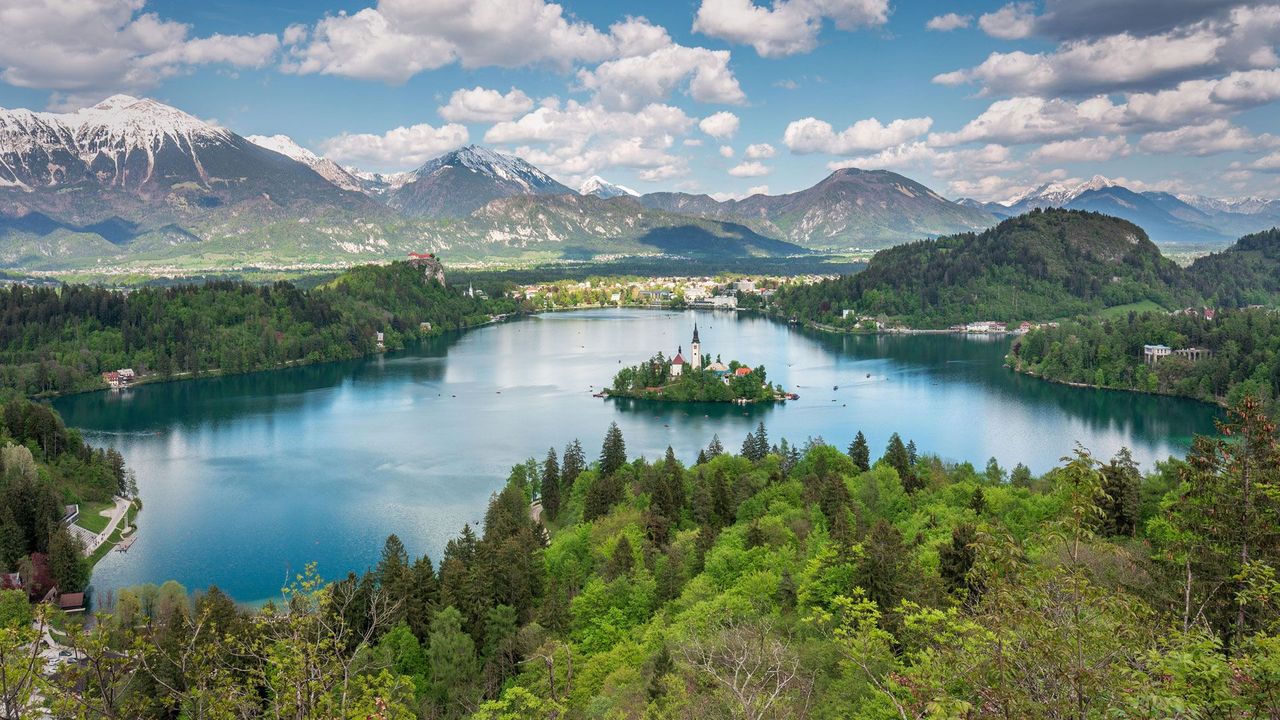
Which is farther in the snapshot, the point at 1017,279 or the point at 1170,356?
the point at 1017,279

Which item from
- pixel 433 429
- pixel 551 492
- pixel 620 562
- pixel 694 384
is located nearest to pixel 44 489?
pixel 551 492

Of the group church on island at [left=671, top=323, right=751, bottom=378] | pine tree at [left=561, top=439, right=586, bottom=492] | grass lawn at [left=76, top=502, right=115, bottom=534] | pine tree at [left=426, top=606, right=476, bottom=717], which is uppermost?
church on island at [left=671, top=323, right=751, bottom=378]

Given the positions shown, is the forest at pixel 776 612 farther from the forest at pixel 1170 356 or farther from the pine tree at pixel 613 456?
the forest at pixel 1170 356

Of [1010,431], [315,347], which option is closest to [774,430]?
[1010,431]

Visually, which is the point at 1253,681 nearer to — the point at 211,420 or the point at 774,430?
the point at 774,430

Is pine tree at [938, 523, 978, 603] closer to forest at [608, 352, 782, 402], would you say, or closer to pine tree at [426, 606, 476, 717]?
pine tree at [426, 606, 476, 717]

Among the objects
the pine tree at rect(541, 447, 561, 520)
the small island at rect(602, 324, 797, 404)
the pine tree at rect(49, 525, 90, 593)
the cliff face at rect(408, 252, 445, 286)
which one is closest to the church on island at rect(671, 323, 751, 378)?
the small island at rect(602, 324, 797, 404)

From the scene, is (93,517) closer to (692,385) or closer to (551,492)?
(551,492)
